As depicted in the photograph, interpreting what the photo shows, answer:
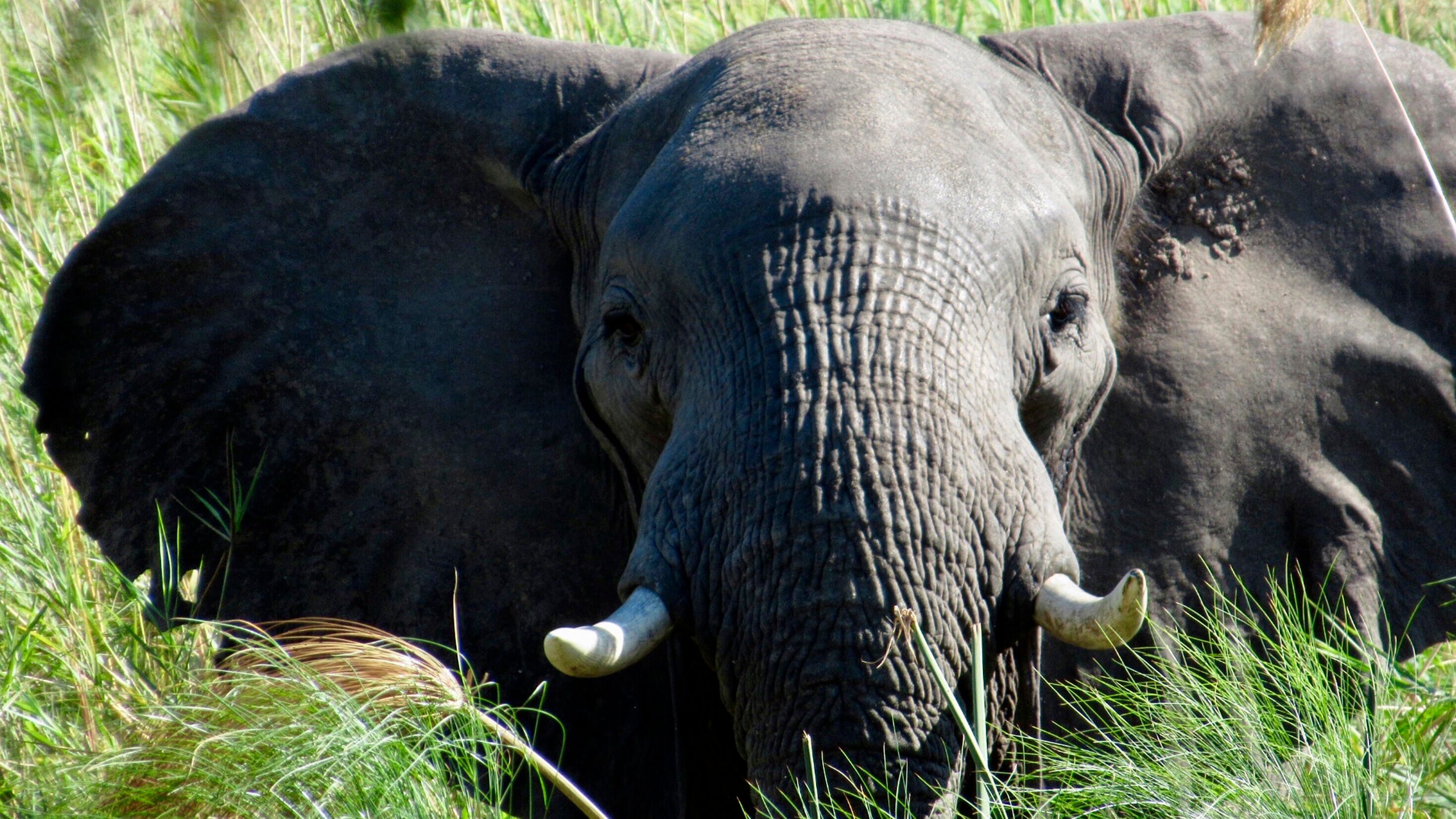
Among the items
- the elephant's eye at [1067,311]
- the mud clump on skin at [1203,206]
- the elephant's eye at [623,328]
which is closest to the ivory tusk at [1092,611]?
the elephant's eye at [1067,311]

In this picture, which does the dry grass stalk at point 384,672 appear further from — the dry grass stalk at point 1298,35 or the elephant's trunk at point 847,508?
the dry grass stalk at point 1298,35

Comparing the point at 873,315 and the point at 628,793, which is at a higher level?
the point at 873,315

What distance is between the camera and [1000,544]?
8.13 ft

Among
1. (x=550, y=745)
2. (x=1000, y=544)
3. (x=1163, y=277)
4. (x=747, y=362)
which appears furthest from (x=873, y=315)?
(x=550, y=745)

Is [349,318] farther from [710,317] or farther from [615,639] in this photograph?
[615,639]

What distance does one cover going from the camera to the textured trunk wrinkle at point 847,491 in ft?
7.79

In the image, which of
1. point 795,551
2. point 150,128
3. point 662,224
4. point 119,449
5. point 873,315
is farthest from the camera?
point 150,128

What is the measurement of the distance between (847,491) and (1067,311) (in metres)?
0.68

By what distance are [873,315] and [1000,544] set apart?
0.39 metres

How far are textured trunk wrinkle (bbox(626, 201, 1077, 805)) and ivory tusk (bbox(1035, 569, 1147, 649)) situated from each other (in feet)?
0.22

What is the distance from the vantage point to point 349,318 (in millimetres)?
3342

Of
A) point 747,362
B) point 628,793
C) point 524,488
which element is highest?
point 747,362

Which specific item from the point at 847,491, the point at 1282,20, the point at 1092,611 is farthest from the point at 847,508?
the point at 1282,20

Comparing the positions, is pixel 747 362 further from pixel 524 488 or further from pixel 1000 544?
pixel 524 488
